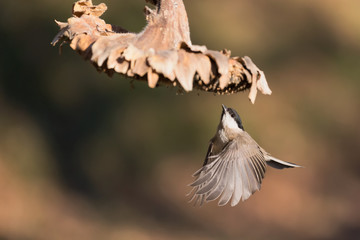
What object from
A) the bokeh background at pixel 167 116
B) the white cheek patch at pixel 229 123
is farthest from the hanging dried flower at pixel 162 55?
the bokeh background at pixel 167 116

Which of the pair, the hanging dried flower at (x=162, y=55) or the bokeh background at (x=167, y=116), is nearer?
the hanging dried flower at (x=162, y=55)

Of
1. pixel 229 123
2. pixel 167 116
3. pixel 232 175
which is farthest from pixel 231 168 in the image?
pixel 167 116

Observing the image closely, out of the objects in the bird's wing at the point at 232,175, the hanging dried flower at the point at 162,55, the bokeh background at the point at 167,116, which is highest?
the bokeh background at the point at 167,116

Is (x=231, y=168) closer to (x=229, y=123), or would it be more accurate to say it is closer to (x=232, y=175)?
(x=232, y=175)

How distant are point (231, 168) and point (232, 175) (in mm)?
64

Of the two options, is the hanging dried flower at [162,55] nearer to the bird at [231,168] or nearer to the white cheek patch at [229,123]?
the bird at [231,168]

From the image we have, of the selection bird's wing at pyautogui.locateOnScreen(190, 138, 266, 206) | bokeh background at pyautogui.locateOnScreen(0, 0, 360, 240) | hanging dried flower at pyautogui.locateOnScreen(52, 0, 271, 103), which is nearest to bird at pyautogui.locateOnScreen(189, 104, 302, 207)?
bird's wing at pyautogui.locateOnScreen(190, 138, 266, 206)

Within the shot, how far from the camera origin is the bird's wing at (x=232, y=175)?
158 cm

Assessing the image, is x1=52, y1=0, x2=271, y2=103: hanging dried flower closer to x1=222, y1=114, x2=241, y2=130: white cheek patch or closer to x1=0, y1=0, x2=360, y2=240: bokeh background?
x1=222, y1=114, x2=241, y2=130: white cheek patch

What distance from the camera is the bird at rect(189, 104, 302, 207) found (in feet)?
5.23

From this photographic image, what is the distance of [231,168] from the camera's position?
1.83 meters

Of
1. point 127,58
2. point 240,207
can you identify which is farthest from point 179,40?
point 240,207

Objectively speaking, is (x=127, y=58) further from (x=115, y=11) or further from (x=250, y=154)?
(x=115, y=11)

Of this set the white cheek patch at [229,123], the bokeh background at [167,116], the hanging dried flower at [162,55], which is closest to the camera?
the hanging dried flower at [162,55]
